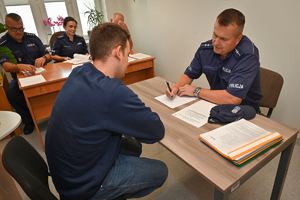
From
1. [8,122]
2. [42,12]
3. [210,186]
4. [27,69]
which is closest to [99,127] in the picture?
[8,122]

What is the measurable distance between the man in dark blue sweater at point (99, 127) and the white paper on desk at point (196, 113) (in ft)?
0.77

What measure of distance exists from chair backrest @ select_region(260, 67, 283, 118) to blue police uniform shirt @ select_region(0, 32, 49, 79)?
9.62 ft

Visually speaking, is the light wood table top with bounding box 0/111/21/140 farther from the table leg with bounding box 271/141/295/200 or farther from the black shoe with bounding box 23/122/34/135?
the table leg with bounding box 271/141/295/200

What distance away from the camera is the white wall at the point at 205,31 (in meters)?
1.69

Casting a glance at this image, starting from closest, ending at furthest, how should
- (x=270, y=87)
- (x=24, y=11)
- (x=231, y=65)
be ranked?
(x=231, y=65), (x=270, y=87), (x=24, y=11)

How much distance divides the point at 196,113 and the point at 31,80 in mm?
1806

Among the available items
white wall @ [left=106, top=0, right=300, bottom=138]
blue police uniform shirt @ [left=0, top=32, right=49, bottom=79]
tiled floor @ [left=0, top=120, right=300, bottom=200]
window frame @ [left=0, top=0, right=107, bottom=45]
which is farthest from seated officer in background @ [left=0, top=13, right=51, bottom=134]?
white wall @ [left=106, top=0, right=300, bottom=138]

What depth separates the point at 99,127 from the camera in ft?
2.59

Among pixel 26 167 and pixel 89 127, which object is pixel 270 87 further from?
pixel 26 167

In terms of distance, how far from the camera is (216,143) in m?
0.83

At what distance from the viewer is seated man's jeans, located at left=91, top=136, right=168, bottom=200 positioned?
0.91 meters

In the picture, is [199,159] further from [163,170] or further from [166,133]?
[163,170]

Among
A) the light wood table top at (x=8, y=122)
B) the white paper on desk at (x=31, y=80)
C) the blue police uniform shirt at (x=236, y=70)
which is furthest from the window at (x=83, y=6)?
the blue police uniform shirt at (x=236, y=70)

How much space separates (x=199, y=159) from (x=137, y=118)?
0.32m
